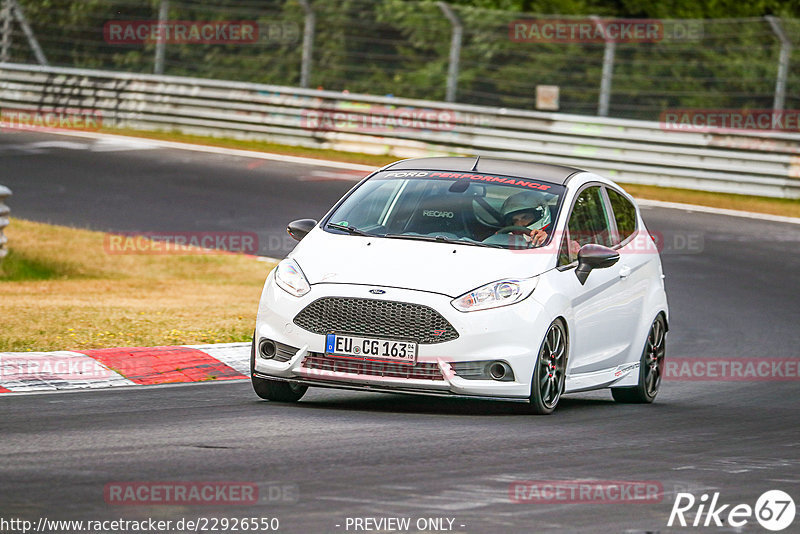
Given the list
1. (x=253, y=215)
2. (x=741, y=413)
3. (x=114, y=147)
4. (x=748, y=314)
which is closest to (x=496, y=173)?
(x=741, y=413)

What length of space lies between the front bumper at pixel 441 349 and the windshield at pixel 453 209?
81cm

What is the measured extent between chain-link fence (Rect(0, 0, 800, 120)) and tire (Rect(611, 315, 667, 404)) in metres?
14.5

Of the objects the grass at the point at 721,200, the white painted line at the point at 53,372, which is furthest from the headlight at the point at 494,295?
the grass at the point at 721,200

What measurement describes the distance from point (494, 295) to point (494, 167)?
1.81m

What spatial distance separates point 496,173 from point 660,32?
16.6 m

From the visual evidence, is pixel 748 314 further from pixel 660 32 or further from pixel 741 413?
pixel 660 32

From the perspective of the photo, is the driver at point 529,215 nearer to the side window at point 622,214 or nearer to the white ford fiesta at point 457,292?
the white ford fiesta at point 457,292

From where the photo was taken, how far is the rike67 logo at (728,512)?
21.4 ft

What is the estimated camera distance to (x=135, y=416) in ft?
28.5

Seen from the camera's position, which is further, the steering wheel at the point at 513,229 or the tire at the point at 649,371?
the tire at the point at 649,371

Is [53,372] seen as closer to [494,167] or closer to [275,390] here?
[275,390]
